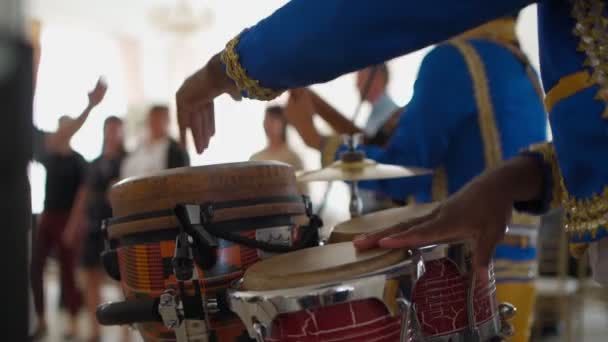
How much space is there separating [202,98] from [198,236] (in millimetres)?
174

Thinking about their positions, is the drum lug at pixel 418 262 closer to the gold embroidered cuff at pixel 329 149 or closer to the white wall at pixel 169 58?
the gold embroidered cuff at pixel 329 149

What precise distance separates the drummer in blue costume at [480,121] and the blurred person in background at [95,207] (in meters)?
1.80

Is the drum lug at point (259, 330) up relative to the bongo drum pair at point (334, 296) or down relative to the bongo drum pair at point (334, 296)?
down

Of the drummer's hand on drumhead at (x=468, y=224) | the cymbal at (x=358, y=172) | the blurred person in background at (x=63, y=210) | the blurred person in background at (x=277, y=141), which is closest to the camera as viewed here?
the drummer's hand on drumhead at (x=468, y=224)

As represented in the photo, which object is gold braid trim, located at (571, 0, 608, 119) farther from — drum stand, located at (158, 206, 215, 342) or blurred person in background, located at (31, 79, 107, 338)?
blurred person in background, located at (31, 79, 107, 338)

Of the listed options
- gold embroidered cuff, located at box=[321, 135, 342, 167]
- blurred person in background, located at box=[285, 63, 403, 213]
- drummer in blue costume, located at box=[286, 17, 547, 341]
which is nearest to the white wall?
blurred person in background, located at box=[285, 63, 403, 213]

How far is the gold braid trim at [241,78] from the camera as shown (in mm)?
621

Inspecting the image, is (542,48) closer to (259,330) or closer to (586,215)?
(586,215)

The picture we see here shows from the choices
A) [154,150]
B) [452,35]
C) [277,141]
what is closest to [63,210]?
[154,150]

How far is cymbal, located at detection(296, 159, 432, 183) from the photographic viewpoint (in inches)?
44.6

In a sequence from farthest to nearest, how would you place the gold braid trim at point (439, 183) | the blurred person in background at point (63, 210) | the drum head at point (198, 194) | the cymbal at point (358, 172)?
the blurred person in background at point (63, 210) < the gold braid trim at point (439, 183) < the cymbal at point (358, 172) < the drum head at point (198, 194)

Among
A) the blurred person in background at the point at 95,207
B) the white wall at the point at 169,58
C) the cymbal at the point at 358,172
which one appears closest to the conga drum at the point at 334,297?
the cymbal at the point at 358,172

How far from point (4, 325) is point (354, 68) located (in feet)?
1.26

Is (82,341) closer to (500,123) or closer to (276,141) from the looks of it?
(276,141)
